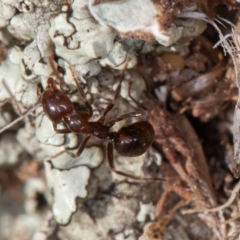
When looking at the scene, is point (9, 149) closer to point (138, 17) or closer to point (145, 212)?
point (145, 212)

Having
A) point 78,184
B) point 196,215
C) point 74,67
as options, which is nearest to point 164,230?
point 196,215

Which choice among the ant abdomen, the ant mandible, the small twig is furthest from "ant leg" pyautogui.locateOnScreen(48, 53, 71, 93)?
the small twig

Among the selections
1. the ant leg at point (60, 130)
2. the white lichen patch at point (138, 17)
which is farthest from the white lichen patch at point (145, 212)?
the white lichen patch at point (138, 17)

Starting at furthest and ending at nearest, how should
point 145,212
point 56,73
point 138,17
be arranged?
point 145,212 < point 56,73 < point 138,17

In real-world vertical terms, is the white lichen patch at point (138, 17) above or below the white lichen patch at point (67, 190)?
above

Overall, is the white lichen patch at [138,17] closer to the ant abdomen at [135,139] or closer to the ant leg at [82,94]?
the ant leg at [82,94]

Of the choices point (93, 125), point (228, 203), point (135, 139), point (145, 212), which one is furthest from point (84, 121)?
point (228, 203)

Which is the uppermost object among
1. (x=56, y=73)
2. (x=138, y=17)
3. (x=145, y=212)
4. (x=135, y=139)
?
(x=138, y=17)

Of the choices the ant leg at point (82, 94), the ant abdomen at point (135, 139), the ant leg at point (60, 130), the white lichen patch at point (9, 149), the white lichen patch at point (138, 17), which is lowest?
the white lichen patch at point (9, 149)
